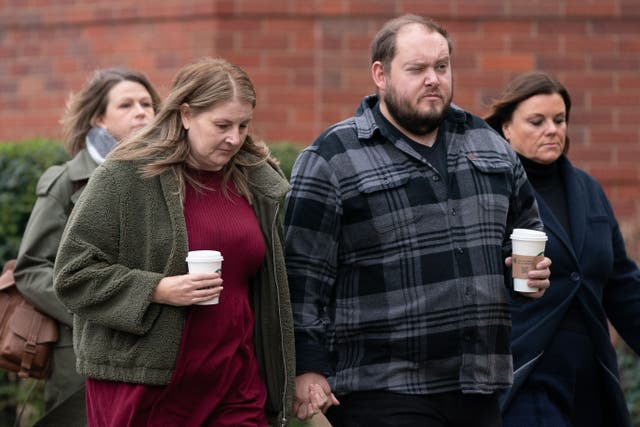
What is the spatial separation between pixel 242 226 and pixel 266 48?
5045mm

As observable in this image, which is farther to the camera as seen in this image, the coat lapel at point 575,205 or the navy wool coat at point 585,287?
the coat lapel at point 575,205

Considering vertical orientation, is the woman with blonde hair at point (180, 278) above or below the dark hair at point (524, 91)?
below

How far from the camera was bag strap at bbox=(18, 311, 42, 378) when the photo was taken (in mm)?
5371

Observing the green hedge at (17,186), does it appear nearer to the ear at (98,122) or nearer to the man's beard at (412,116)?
the ear at (98,122)

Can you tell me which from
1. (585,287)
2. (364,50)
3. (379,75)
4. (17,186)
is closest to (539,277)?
(585,287)

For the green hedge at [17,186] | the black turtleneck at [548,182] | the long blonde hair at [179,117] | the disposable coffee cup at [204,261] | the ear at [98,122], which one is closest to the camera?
the disposable coffee cup at [204,261]

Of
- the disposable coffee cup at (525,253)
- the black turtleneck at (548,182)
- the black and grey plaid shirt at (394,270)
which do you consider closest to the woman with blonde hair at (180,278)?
the black and grey plaid shirt at (394,270)

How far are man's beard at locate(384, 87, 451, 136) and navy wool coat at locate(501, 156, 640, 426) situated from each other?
0.92 metres

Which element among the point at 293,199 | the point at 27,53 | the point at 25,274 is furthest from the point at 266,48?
the point at 293,199

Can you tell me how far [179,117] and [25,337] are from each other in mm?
1484

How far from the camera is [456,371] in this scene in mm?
4504

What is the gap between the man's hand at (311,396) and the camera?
447cm

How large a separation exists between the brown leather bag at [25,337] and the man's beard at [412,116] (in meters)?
1.84

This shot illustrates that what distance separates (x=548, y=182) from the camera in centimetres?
564
